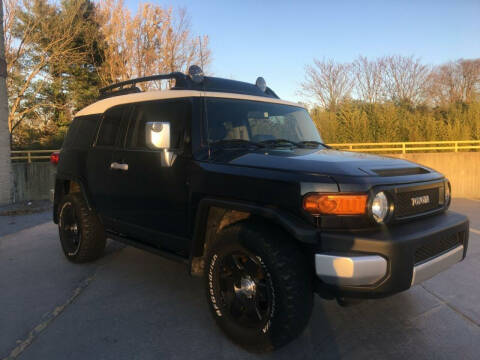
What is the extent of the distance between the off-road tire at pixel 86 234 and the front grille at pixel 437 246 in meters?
3.43

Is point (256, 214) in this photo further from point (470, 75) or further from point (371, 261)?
A: point (470, 75)

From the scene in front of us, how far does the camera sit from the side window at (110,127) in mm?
3855

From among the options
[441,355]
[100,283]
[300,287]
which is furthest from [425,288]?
[100,283]

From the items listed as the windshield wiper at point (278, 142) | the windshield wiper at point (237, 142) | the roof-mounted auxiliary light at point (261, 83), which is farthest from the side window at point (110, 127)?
the windshield wiper at point (278, 142)

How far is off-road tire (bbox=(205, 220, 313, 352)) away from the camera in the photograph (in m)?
2.25

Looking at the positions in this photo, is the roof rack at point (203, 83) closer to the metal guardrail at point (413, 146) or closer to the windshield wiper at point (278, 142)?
the windshield wiper at point (278, 142)

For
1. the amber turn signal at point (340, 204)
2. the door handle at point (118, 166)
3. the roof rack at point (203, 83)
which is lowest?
the amber turn signal at point (340, 204)

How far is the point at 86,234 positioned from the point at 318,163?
305 cm

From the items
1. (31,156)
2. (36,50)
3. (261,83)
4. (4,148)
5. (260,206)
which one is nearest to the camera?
(260,206)

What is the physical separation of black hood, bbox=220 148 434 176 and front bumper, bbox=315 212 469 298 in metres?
0.41

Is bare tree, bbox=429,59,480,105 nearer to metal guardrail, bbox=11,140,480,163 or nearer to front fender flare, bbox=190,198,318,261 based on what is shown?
metal guardrail, bbox=11,140,480,163

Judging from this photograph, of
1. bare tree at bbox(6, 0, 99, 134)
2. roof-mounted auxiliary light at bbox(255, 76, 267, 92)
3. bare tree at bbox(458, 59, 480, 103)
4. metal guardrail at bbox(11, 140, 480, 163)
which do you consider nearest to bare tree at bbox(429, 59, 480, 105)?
bare tree at bbox(458, 59, 480, 103)

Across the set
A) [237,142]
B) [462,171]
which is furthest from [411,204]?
[462,171]

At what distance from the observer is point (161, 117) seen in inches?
133
